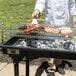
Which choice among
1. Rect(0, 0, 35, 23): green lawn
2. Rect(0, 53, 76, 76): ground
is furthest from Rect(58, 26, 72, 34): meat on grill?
Rect(0, 0, 35, 23): green lawn

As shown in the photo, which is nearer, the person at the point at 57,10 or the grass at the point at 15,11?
the person at the point at 57,10

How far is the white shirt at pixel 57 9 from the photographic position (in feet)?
15.1

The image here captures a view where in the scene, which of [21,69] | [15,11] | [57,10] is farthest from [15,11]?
[57,10]

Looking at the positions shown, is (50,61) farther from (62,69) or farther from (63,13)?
(63,13)

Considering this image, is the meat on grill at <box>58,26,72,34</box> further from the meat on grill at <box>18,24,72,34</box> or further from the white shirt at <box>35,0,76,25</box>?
the white shirt at <box>35,0,76,25</box>

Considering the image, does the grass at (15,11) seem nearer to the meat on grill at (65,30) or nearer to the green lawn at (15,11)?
the green lawn at (15,11)

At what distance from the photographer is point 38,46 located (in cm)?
372

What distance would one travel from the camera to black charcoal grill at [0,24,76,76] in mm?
3406

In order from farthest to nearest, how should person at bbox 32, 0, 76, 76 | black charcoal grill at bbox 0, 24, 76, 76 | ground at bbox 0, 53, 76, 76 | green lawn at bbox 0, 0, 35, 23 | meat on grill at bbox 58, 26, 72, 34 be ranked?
green lawn at bbox 0, 0, 35, 23 → ground at bbox 0, 53, 76, 76 → person at bbox 32, 0, 76, 76 → meat on grill at bbox 58, 26, 72, 34 → black charcoal grill at bbox 0, 24, 76, 76

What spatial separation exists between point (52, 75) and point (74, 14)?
131cm

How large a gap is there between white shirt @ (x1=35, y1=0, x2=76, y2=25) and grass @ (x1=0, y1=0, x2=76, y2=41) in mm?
4336

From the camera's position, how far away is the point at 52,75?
5.10 meters

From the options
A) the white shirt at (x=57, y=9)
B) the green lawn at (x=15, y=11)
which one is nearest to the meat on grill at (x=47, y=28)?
the white shirt at (x=57, y=9)

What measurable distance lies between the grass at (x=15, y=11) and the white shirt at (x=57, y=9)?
4336mm
